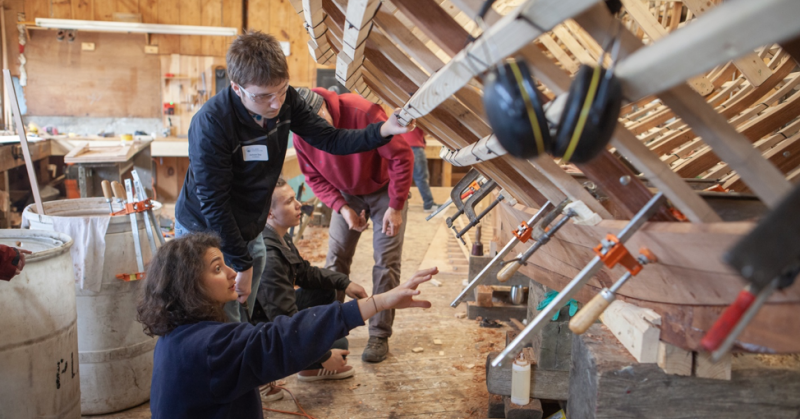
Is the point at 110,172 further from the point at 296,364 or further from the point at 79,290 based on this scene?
the point at 296,364

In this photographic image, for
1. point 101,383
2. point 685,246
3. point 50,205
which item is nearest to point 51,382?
point 101,383

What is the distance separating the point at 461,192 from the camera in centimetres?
301

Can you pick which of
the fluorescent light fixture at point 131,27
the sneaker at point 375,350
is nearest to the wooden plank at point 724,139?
the sneaker at point 375,350

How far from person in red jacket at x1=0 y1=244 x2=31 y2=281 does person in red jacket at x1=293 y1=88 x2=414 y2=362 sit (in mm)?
1660

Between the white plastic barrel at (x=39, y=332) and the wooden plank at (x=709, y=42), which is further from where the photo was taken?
the white plastic barrel at (x=39, y=332)

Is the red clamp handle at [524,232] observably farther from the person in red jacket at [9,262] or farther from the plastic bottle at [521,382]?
the person in red jacket at [9,262]

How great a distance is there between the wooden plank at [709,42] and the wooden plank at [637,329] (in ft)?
2.59

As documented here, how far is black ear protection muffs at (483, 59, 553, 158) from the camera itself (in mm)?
986

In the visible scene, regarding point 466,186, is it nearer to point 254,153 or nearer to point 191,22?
point 254,153

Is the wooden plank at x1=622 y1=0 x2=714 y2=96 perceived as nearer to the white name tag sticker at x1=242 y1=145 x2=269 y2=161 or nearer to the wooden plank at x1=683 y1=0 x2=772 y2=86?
the wooden plank at x1=683 y1=0 x2=772 y2=86

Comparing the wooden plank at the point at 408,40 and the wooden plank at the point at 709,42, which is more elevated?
the wooden plank at the point at 408,40

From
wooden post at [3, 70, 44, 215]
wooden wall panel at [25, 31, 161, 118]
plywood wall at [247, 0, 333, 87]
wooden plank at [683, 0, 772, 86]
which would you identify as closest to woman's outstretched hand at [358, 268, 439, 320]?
wooden post at [3, 70, 44, 215]

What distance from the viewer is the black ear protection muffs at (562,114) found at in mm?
951

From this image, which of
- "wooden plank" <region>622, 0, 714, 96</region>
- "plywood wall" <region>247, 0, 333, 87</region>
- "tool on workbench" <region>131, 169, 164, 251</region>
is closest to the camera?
"tool on workbench" <region>131, 169, 164, 251</region>
